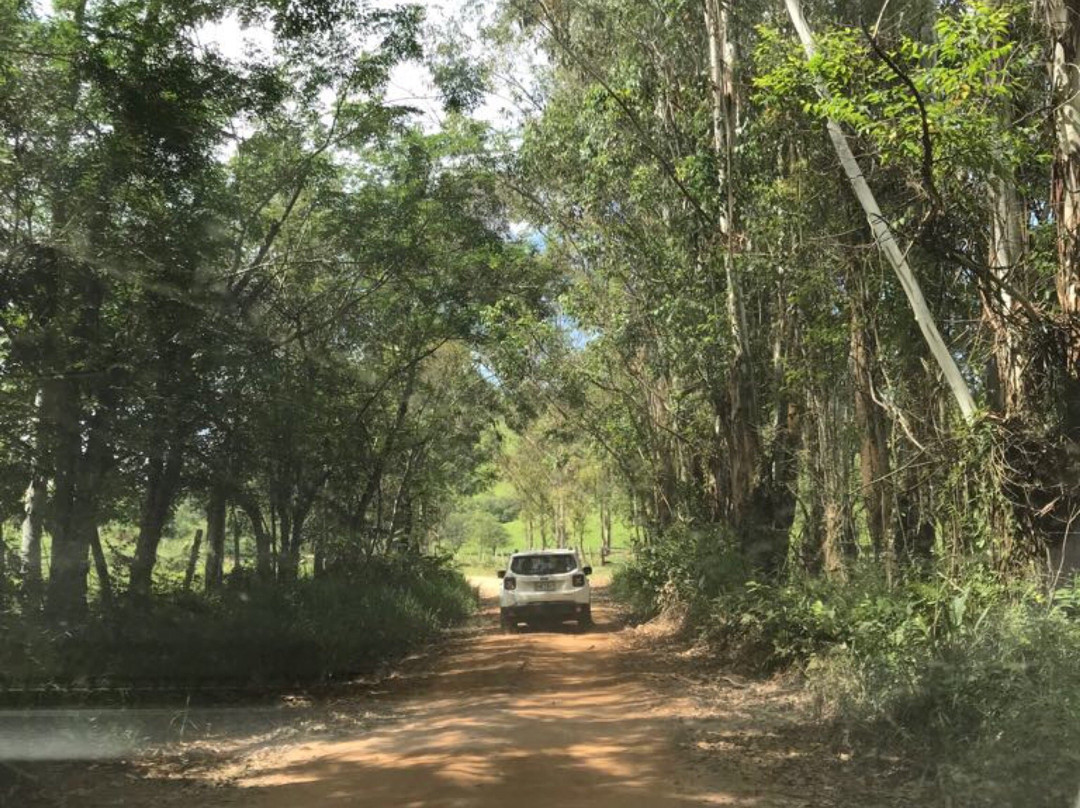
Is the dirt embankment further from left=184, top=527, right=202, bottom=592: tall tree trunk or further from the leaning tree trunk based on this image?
the leaning tree trunk

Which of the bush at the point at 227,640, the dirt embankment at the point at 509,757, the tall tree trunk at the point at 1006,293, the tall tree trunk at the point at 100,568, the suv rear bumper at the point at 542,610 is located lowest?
the dirt embankment at the point at 509,757

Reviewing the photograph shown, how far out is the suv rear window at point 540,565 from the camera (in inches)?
655

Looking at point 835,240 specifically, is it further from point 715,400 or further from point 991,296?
point 715,400

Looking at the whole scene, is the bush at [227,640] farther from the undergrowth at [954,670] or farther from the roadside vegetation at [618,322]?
the undergrowth at [954,670]

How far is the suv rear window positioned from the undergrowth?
6.83m

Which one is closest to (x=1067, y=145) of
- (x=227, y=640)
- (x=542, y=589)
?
(x=227, y=640)

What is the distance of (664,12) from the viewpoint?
13.1 metres

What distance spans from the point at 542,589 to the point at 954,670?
10803 millimetres

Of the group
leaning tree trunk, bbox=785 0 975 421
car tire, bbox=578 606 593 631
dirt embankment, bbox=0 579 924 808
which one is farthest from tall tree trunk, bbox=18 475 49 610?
car tire, bbox=578 606 593 631

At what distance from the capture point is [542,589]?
54.0ft

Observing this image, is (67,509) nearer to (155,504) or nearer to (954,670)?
(155,504)

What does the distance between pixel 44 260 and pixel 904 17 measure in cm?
1044

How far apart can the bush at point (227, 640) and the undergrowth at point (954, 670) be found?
5.82m

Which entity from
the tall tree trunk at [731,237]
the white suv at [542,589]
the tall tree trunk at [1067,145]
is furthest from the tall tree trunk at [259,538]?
the tall tree trunk at [1067,145]
